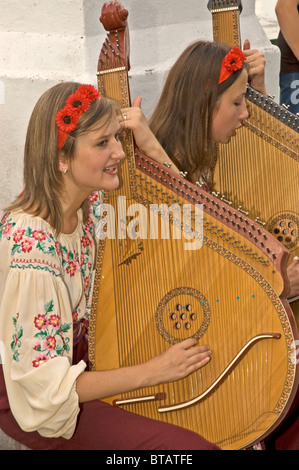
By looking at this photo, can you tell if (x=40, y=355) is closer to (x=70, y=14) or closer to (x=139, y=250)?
(x=139, y=250)

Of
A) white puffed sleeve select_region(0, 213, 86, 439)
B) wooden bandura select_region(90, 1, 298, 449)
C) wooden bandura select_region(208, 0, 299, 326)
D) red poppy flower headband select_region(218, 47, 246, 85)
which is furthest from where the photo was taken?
wooden bandura select_region(208, 0, 299, 326)

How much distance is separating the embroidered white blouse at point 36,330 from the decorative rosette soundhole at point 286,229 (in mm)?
1015

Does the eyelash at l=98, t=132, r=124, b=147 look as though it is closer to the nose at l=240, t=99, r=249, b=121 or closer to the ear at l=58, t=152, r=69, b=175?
the ear at l=58, t=152, r=69, b=175

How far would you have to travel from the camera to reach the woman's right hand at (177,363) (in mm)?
2303

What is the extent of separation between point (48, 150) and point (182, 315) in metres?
0.63

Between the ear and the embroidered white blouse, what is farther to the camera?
the ear

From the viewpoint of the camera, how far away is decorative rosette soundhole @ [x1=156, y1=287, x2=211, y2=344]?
92.7 inches

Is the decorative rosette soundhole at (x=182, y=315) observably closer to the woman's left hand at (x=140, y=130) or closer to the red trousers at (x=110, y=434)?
the red trousers at (x=110, y=434)

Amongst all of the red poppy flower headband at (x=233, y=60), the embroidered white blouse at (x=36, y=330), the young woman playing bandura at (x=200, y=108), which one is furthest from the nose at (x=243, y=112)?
the embroidered white blouse at (x=36, y=330)

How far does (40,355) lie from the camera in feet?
7.16

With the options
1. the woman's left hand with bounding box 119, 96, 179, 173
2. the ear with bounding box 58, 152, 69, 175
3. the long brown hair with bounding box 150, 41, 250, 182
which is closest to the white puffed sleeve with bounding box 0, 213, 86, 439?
the ear with bounding box 58, 152, 69, 175

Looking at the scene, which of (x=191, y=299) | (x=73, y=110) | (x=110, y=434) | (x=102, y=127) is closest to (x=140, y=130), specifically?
(x=102, y=127)

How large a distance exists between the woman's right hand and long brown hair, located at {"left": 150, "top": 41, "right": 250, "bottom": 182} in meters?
0.84

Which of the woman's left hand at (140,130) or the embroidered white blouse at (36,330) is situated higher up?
the woman's left hand at (140,130)
